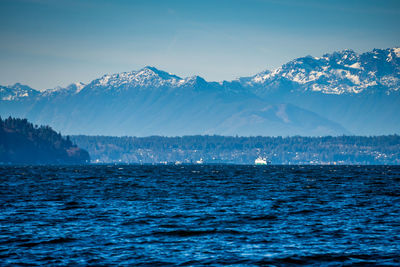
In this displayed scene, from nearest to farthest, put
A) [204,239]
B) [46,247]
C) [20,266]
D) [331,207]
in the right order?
[20,266], [46,247], [204,239], [331,207]

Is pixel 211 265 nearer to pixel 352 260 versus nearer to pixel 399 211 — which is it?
pixel 352 260

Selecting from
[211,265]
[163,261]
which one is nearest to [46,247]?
[163,261]

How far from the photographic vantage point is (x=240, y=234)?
49.6 meters

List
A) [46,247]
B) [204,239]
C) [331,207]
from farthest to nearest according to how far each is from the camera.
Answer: [331,207], [204,239], [46,247]

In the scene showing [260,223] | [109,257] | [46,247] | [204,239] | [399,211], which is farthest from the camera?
[399,211]

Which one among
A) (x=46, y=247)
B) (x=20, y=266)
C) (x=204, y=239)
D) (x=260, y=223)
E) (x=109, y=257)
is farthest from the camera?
(x=260, y=223)

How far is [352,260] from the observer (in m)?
38.7

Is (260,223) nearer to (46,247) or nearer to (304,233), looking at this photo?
(304,233)

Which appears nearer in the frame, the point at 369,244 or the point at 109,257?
the point at 109,257

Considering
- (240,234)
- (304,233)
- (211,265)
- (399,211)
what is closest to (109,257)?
(211,265)

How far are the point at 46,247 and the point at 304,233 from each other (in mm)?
20702

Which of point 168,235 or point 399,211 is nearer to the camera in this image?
point 168,235

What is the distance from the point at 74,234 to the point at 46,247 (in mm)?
5838

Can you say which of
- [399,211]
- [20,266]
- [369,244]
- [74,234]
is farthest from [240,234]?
[399,211]
